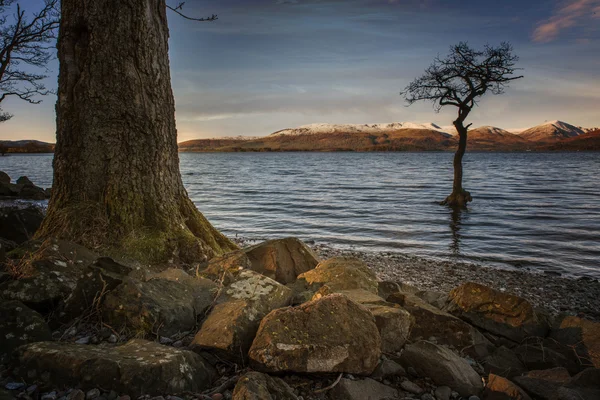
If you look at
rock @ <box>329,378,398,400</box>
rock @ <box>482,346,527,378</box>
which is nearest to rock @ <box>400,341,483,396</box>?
rock @ <box>329,378,398,400</box>

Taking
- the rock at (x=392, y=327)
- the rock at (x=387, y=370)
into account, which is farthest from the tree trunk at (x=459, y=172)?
the rock at (x=387, y=370)

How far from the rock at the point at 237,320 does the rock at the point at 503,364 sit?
7.16 feet

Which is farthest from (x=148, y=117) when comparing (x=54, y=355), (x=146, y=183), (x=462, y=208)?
(x=462, y=208)

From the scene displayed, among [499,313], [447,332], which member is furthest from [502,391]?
[499,313]

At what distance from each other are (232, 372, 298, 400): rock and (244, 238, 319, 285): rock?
10.9 ft

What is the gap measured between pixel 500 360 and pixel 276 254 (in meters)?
3.48

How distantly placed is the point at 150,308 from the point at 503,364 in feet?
11.7

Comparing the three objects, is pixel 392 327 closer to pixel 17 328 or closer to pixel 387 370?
pixel 387 370

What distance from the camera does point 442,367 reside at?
322 cm

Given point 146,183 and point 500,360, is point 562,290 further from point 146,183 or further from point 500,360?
point 146,183

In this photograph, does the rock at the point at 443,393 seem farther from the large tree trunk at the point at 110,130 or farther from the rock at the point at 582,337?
the large tree trunk at the point at 110,130

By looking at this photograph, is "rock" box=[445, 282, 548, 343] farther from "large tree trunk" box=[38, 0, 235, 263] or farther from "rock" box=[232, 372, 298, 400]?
"large tree trunk" box=[38, 0, 235, 263]

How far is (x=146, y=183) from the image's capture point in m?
6.25

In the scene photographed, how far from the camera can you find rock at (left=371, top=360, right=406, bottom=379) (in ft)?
10.4
